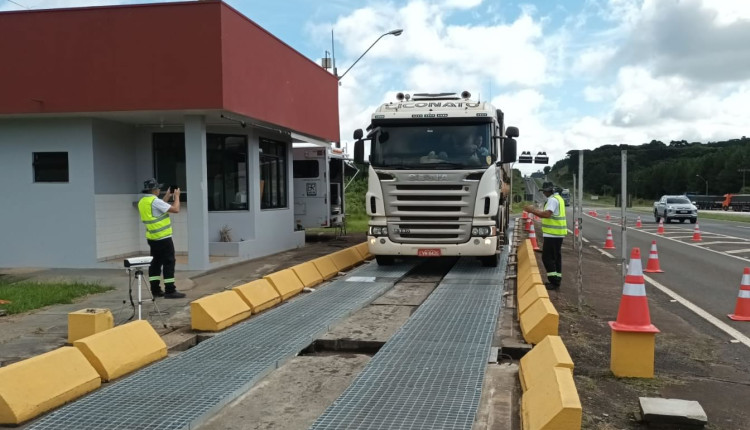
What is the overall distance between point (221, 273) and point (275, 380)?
7744 millimetres

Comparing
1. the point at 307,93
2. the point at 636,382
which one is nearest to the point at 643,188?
the point at 307,93

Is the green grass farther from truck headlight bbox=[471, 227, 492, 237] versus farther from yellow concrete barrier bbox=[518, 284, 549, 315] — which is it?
yellow concrete barrier bbox=[518, 284, 549, 315]

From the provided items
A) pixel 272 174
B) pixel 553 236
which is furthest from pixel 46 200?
pixel 553 236

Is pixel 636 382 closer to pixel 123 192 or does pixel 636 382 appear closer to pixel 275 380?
pixel 275 380

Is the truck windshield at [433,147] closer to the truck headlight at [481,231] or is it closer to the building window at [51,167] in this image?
the truck headlight at [481,231]

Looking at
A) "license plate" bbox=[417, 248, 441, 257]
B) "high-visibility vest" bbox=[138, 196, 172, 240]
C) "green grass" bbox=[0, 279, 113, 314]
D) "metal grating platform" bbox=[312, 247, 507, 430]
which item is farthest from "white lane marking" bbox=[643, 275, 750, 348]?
"green grass" bbox=[0, 279, 113, 314]

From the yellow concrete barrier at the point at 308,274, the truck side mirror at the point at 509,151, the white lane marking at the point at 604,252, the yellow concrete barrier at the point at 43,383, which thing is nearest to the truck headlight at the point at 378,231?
the yellow concrete barrier at the point at 308,274

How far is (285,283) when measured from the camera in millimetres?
9734

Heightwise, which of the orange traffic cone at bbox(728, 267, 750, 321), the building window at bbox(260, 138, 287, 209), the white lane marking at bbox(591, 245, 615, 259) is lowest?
the white lane marking at bbox(591, 245, 615, 259)

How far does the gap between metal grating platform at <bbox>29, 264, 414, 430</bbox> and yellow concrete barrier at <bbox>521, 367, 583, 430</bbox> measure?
240cm

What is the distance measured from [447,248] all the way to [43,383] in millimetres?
7673

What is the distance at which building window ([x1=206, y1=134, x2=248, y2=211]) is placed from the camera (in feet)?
50.7

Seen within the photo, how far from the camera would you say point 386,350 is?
6359 mm

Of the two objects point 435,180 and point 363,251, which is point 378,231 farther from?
point 363,251
